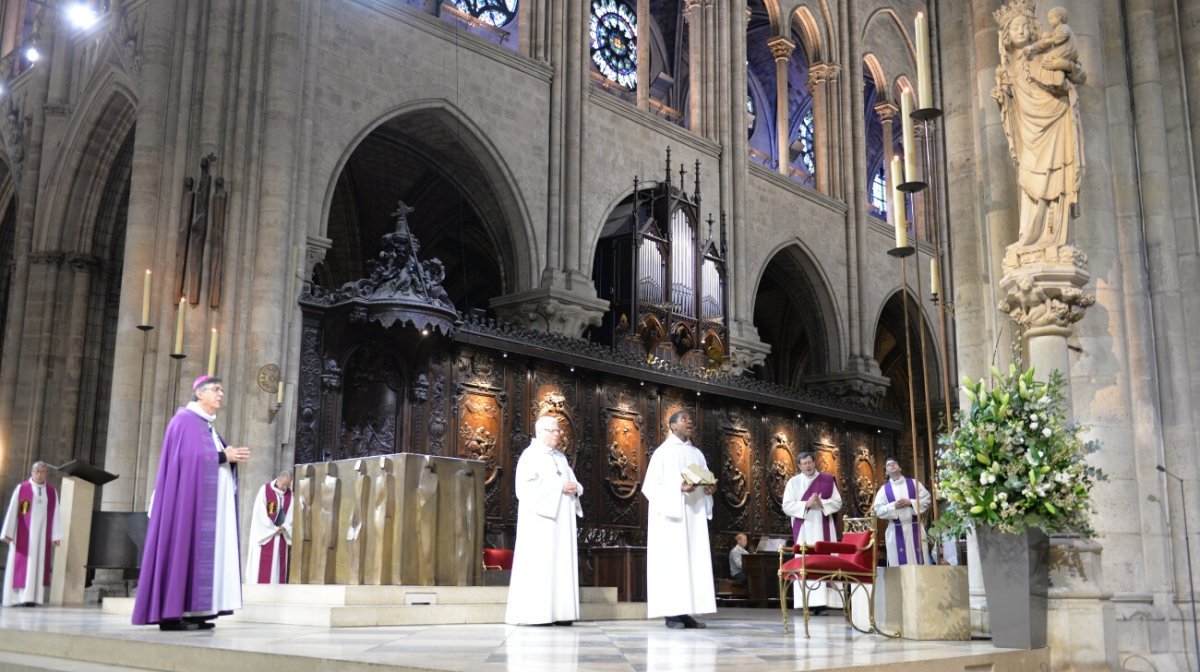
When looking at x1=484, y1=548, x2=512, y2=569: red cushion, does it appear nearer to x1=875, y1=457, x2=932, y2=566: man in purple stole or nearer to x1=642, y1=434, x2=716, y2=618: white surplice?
x1=875, y1=457, x2=932, y2=566: man in purple stole

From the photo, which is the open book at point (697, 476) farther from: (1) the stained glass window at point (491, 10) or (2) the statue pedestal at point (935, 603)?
(1) the stained glass window at point (491, 10)

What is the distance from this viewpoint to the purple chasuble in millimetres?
6855

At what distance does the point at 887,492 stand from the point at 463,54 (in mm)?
9395

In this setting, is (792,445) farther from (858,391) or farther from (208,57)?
(208,57)

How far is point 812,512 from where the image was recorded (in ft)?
39.9

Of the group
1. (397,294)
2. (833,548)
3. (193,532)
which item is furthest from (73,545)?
(833,548)

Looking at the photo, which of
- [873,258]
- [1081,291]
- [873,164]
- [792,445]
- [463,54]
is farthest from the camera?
[873,164]

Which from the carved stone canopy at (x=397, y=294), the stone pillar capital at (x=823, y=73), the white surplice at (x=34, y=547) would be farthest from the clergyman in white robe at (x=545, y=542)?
the stone pillar capital at (x=823, y=73)

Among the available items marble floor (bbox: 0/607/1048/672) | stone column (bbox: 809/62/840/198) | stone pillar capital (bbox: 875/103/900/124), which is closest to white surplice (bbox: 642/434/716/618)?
marble floor (bbox: 0/607/1048/672)

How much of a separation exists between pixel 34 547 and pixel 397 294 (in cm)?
498

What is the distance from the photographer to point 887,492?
11.6 meters

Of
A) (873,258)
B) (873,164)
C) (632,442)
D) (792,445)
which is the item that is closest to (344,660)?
(632,442)

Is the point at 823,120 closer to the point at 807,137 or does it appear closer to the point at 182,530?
the point at 807,137

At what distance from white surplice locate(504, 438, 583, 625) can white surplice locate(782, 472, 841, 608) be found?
317 centimetres
